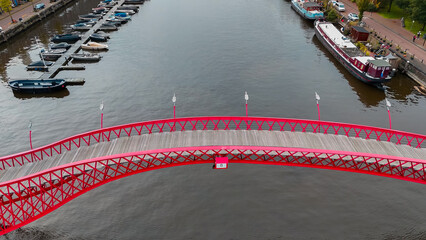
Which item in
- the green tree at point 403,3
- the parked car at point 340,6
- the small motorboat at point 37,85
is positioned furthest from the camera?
the parked car at point 340,6

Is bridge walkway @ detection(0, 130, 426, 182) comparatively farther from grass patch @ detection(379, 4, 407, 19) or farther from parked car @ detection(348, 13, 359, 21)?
grass patch @ detection(379, 4, 407, 19)

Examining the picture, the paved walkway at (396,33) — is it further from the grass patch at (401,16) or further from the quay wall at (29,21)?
the quay wall at (29,21)

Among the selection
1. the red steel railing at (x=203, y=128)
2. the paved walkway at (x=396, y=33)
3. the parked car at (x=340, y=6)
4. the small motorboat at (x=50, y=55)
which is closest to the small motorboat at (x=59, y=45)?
the small motorboat at (x=50, y=55)

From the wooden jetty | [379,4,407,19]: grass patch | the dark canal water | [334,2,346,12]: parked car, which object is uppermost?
[334,2,346,12]: parked car

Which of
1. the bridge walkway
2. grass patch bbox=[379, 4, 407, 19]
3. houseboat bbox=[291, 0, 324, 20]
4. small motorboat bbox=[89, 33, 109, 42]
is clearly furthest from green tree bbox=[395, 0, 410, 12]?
small motorboat bbox=[89, 33, 109, 42]

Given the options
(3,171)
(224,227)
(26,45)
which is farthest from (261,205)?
(26,45)

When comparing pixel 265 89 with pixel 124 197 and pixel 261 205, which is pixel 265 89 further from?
pixel 124 197
